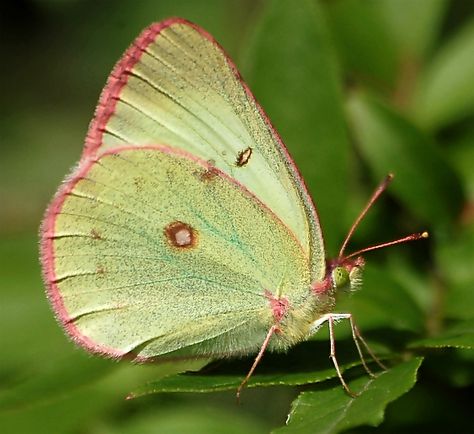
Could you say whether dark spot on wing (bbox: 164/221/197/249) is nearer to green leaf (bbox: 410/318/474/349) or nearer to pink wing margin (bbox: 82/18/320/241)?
pink wing margin (bbox: 82/18/320/241)

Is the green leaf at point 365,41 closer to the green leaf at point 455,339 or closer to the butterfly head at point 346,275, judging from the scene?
the butterfly head at point 346,275

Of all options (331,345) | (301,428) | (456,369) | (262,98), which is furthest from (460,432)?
(262,98)

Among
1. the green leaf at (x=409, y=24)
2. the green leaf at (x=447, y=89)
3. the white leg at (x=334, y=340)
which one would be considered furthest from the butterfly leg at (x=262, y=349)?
the green leaf at (x=409, y=24)

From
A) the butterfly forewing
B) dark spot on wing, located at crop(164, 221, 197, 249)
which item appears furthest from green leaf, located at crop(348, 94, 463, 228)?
dark spot on wing, located at crop(164, 221, 197, 249)

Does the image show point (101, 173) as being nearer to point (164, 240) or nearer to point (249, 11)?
point (164, 240)

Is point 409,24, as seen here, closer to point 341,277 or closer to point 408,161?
point 408,161

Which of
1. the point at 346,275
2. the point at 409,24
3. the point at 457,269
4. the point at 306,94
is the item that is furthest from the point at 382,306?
the point at 409,24

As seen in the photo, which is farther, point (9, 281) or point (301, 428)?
point (9, 281)
